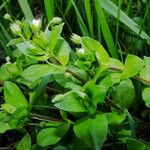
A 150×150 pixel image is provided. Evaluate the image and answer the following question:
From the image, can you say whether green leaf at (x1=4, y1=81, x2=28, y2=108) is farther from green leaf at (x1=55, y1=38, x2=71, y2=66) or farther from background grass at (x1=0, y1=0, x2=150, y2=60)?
background grass at (x1=0, y1=0, x2=150, y2=60)

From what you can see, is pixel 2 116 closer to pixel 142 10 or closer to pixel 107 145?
pixel 107 145

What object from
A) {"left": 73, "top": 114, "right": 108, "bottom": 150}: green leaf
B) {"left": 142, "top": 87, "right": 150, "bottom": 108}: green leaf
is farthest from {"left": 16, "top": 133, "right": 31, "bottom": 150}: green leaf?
{"left": 142, "top": 87, "right": 150, "bottom": 108}: green leaf

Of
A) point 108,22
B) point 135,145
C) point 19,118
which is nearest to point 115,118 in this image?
point 135,145

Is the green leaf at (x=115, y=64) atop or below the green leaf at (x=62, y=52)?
below

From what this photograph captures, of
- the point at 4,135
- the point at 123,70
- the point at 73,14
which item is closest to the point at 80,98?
the point at 123,70

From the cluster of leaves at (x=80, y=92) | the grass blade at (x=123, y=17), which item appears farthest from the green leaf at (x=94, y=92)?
the grass blade at (x=123, y=17)

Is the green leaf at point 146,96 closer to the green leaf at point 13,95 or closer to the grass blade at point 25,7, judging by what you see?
the green leaf at point 13,95
